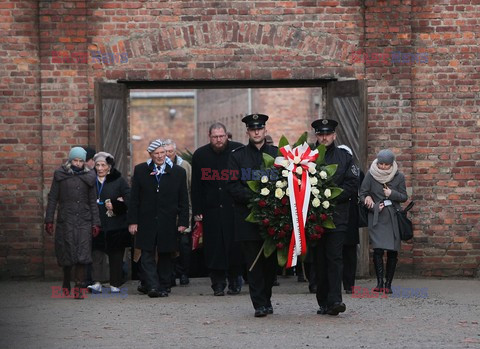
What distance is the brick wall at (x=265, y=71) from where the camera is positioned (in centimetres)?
1473

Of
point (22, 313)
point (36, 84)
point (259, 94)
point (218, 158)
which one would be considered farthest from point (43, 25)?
point (259, 94)

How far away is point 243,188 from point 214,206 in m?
2.73

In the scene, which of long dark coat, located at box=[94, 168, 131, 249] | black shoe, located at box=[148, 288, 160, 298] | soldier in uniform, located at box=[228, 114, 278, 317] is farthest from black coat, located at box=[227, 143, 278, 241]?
long dark coat, located at box=[94, 168, 131, 249]

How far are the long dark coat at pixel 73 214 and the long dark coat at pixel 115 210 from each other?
421 millimetres

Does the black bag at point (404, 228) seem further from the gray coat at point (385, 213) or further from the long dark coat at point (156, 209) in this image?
the long dark coat at point (156, 209)

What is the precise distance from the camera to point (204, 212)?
1336 centimetres

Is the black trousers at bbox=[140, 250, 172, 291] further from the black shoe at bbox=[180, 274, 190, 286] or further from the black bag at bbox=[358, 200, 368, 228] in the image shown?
the black bag at bbox=[358, 200, 368, 228]

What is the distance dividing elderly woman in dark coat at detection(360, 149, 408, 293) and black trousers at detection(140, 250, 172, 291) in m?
2.33

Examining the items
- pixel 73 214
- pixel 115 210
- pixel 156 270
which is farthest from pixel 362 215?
pixel 73 214

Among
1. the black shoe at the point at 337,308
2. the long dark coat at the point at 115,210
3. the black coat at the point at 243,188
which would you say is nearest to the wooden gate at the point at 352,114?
the long dark coat at the point at 115,210

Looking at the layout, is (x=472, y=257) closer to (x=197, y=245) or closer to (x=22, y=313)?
(x=197, y=245)

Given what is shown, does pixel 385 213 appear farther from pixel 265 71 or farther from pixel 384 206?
pixel 265 71

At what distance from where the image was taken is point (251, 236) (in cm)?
1055

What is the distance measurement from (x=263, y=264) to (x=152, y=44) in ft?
16.3
